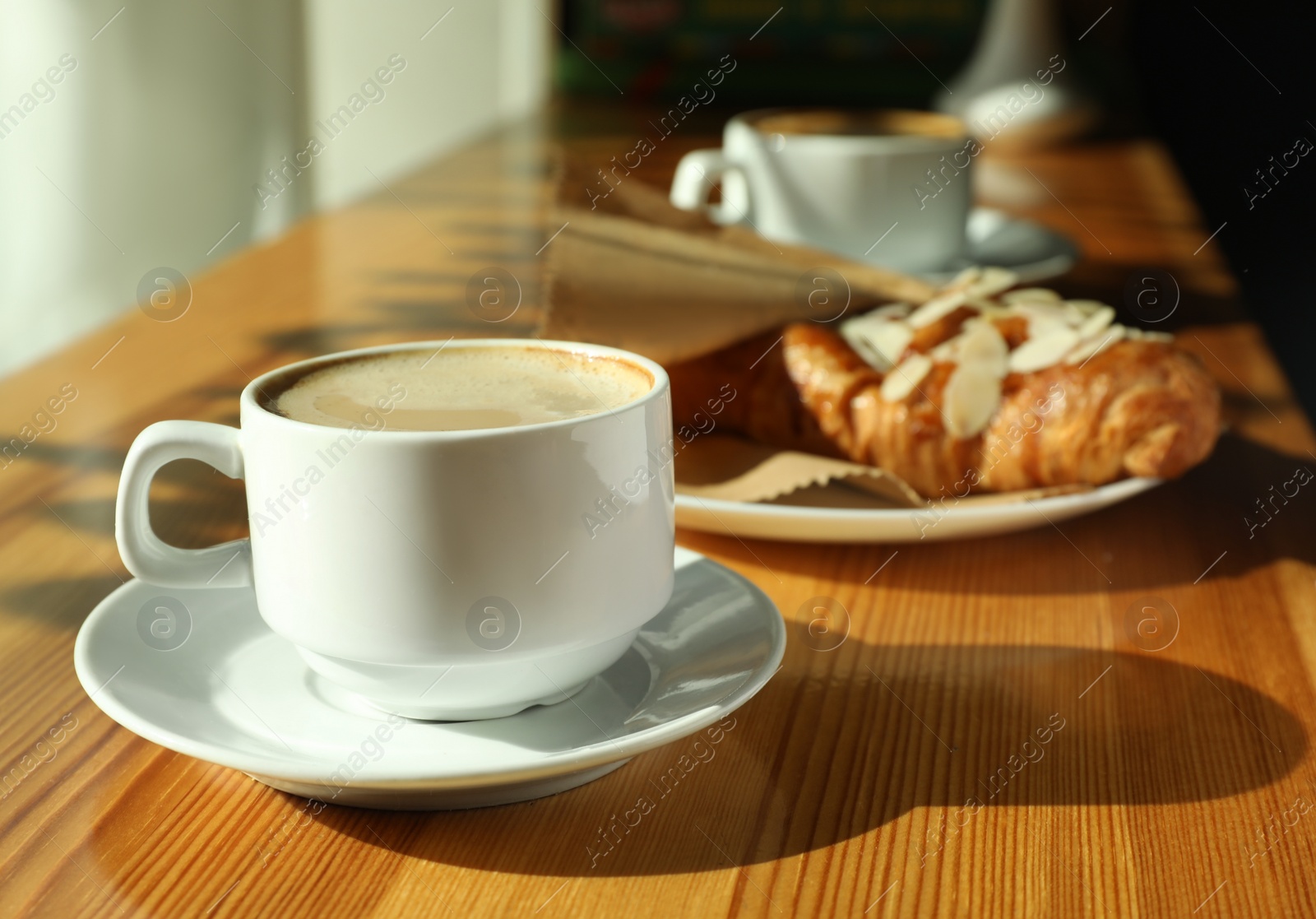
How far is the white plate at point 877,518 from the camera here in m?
0.61

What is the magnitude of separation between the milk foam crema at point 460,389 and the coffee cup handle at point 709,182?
0.63m

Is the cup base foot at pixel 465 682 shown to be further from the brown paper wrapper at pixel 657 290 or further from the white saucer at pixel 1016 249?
the white saucer at pixel 1016 249

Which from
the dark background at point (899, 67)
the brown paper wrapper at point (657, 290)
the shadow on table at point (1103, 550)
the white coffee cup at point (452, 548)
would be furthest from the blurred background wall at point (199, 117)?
the white coffee cup at point (452, 548)

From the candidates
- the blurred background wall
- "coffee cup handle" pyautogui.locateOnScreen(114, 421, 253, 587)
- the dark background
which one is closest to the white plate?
"coffee cup handle" pyautogui.locateOnScreen(114, 421, 253, 587)

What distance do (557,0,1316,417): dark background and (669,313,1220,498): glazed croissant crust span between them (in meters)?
1.85

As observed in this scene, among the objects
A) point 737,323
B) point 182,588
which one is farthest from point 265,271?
point 182,588

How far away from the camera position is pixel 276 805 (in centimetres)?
43

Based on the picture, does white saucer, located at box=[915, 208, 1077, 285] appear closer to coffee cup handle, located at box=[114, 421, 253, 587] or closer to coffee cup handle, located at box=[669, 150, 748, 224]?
coffee cup handle, located at box=[669, 150, 748, 224]

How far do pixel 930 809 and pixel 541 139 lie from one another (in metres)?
1.77

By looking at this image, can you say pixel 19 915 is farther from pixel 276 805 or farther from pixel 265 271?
pixel 265 271

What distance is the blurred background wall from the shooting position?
235cm

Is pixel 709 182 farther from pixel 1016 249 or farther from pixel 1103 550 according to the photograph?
pixel 1103 550

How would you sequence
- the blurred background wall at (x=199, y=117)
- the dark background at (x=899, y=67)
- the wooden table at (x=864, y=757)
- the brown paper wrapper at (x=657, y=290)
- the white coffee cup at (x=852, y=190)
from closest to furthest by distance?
the wooden table at (x=864, y=757)
the brown paper wrapper at (x=657, y=290)
the white coffee cup at (x=852, y=190)
the blurred background wall at (x=199, y=117)
the dark background at (x=899, y=67)

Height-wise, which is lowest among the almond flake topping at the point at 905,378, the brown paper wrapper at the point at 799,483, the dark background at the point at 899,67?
the dark background at the point at 899,67
